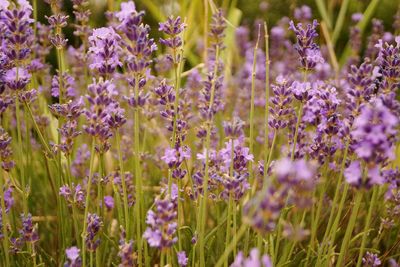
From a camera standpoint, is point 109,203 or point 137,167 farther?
point 109,203

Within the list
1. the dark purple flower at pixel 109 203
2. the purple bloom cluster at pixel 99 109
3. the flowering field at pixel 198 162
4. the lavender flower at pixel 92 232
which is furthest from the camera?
the dark purple flower at pixel 109 203

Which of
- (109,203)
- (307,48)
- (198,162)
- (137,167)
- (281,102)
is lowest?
(109,203)

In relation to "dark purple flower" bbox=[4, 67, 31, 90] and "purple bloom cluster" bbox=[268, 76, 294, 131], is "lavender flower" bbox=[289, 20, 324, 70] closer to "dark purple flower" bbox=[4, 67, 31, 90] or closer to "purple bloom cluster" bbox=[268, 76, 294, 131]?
"purple bloom cluster" bbox=[268, 76, 294, 131]

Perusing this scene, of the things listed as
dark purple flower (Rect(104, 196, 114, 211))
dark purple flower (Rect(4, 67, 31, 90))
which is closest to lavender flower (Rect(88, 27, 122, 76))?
dark purple flower (Rect(4, 67, 31, 90))

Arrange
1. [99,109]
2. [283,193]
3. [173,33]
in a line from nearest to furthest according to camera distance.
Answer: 1. [283,193]
2. [99,109]
3. [173,33]

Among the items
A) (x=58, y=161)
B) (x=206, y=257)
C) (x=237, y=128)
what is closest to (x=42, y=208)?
(x=58, y=161)

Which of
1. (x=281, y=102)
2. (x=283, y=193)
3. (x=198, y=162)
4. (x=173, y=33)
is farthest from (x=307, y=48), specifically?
(x=198, y=162)

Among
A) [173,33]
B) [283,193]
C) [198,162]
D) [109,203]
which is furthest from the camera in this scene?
[198,162]

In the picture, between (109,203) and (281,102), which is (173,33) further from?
(109,203)

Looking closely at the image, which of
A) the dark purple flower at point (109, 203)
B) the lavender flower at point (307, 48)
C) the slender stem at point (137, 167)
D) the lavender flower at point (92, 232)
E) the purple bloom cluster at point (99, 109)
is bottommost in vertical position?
the dark purple flower at point (109, 203)

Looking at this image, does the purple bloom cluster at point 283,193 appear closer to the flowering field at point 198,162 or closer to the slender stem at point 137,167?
the flowering field at point 198,162

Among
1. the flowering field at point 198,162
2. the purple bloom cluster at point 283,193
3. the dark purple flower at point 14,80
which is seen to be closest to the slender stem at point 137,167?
the flowering field at point 198,162
